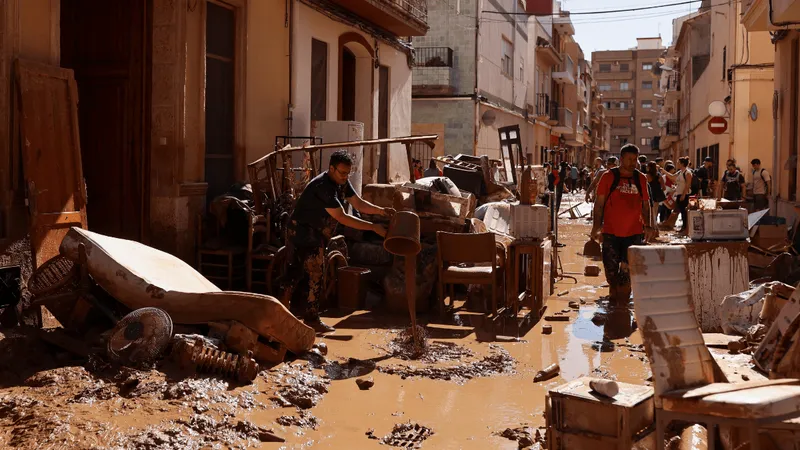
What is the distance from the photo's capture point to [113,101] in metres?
9.85

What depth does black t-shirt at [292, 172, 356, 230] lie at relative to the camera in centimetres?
782

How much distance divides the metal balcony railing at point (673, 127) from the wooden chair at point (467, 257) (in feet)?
147

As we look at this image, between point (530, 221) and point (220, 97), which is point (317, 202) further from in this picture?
point (220, 97)

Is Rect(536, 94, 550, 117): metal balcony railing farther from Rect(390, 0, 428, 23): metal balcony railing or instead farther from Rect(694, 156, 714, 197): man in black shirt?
Rect(390, 0, 428, 23): metal balcony railing

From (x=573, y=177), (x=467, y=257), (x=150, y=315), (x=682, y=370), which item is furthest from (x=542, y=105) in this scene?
(x=682, y=370)

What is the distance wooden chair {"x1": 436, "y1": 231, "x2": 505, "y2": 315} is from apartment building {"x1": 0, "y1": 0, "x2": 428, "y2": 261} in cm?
306

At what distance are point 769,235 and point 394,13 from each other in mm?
8227

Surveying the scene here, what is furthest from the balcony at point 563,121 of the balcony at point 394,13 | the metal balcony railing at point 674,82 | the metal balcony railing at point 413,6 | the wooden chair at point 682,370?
the wooden chair at point 682,370

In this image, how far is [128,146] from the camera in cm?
991

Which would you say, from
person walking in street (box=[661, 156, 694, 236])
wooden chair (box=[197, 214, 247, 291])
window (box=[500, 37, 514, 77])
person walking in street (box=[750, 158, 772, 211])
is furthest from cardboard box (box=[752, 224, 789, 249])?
window (box=[500, 37, 514, 77])

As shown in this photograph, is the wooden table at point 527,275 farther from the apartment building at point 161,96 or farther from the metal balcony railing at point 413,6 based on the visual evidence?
the metal balcony railing at point 413,6

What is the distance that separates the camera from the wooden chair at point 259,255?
9383mm

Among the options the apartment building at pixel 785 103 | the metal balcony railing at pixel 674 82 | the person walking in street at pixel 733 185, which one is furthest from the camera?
the metal balcony railing at pixel 674 82

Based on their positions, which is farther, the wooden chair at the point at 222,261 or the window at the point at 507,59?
the window at the point at 507,59
